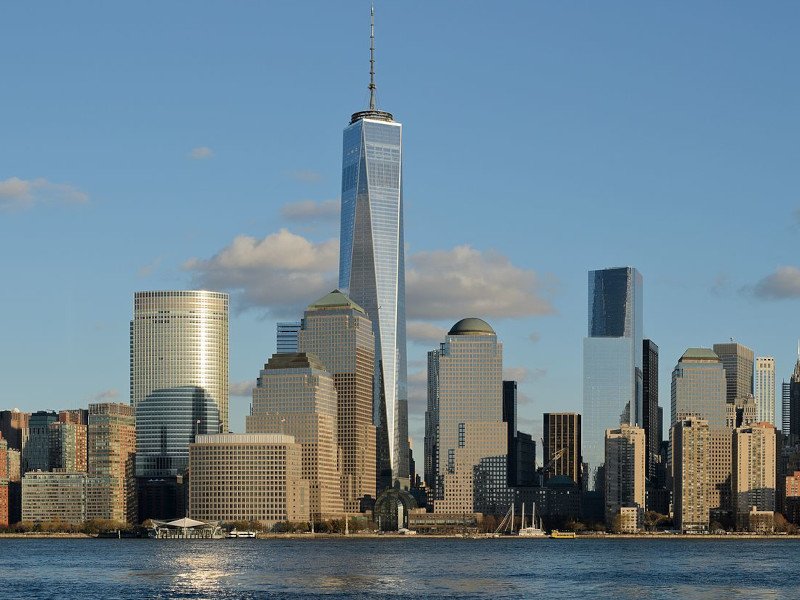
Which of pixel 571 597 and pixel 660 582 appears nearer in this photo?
pixel 571 597

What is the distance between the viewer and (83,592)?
178875 mm

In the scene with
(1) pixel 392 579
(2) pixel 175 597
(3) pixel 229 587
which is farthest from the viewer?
(1) pixel 392 579

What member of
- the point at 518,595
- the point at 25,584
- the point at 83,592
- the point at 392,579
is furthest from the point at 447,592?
the point at 25,584

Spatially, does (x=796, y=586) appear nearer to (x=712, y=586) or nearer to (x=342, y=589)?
(x=712, y=586)

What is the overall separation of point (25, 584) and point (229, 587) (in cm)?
2631

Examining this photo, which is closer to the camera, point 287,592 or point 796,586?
point 287,592

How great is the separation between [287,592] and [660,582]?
48389 mm

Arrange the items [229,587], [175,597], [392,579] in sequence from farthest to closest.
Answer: [392,579], [229,587], [175,597]

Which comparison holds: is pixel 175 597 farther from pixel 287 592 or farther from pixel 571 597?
pixel 571 597

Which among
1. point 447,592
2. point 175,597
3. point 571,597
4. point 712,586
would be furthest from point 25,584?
point 712,586

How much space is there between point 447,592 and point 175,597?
2821 centimetres

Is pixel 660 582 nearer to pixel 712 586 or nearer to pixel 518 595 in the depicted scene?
pixel 712 586

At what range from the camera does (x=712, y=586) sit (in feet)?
625

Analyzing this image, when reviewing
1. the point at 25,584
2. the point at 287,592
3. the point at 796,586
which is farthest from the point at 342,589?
the point at 796,586
